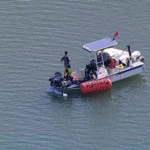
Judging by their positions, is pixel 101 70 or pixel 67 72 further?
pixel 101 70

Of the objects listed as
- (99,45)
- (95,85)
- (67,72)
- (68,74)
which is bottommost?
(95,85)

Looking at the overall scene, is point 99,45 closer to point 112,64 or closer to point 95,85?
point 112,64

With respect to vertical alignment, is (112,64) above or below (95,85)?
above

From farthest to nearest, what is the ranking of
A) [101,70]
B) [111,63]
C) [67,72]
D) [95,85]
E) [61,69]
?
1. [61,69]
2. [111,63]
3. [101,70]
4. [67,72]
5. [95,85]

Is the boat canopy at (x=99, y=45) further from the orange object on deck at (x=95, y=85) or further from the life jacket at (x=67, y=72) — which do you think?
the orange object on deck at (x=95, y=85)

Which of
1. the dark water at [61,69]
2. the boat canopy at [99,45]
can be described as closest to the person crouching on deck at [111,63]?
the boat canopy at [99,45]

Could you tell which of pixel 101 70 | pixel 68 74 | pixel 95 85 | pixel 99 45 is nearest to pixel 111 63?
pixel 101 70

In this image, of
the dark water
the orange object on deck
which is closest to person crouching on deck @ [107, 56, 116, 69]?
the orange object on deck

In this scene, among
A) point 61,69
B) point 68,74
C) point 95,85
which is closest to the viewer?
point 95,85
